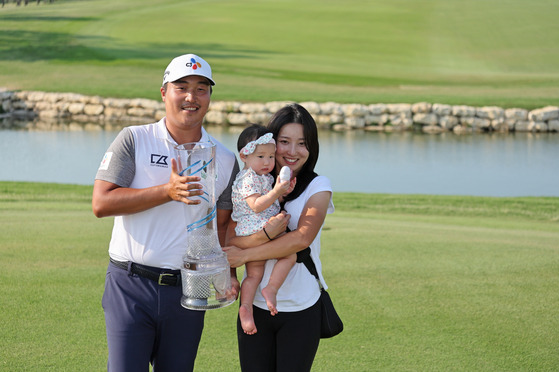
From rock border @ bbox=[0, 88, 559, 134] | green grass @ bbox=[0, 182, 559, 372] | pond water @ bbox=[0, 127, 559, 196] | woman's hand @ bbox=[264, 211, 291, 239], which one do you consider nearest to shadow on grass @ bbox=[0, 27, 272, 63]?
rock border @ bbox=[0, 88, 559, 134]

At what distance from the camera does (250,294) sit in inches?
117

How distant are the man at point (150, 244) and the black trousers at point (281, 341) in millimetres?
210

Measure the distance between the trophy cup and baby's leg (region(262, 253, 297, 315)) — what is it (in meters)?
0.16

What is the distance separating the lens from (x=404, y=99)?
21.9 m

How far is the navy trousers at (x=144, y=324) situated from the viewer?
2941 millimetres

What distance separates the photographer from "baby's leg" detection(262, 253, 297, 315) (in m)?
2.93

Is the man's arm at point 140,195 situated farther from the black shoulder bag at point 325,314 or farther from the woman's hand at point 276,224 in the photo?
the black shoulder bag at point 325,314

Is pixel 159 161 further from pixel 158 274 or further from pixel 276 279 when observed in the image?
pixel 276 279

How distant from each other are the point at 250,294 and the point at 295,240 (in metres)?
0.29

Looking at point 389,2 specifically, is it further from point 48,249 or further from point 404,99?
point 48,249

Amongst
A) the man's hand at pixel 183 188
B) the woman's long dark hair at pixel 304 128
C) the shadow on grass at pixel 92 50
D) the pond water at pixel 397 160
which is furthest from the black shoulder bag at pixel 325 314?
the shadow on grass at pixel 92 50

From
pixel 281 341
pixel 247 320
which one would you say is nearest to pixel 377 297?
pixel 281 341

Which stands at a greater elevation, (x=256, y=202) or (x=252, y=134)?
(x=252, y=134)

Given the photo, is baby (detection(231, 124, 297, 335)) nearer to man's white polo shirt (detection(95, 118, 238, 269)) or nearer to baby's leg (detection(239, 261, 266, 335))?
baby's leg (detection(239, 261, 266, 335))
